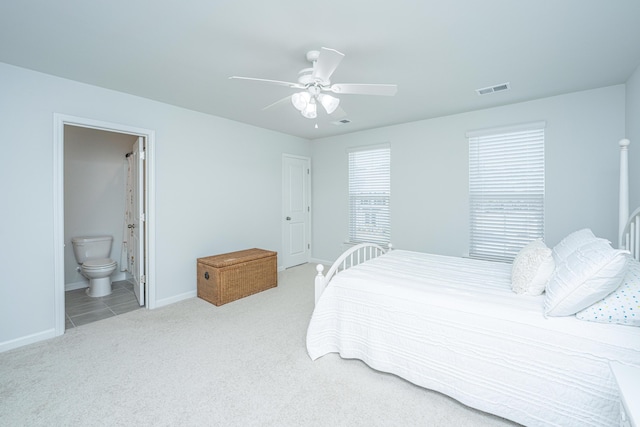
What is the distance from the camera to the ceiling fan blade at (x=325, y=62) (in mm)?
1656

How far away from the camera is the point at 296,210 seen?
5.37 metres

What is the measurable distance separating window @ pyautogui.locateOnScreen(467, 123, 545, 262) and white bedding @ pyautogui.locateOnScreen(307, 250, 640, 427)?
1349 millimetres

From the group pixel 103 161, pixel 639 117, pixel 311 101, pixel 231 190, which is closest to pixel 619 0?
pixel 639 117

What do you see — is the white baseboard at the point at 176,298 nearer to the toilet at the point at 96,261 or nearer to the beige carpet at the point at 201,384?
the beige carpet at the point at 201,384

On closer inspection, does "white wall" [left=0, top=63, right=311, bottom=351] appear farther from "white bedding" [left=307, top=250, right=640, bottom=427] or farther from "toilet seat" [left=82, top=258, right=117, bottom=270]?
"white bedding" [left=307, top=250, right=640, bottom=427]

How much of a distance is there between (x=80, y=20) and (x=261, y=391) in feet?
9.06

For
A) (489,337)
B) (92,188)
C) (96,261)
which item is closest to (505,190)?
(489,337)

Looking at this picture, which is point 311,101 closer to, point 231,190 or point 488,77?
point 488,77

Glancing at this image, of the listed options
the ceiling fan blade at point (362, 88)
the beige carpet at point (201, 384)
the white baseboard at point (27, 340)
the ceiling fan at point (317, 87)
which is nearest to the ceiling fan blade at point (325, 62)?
the ceiling fan at point (317, 87)

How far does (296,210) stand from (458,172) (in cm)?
282

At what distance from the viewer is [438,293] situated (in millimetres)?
1950

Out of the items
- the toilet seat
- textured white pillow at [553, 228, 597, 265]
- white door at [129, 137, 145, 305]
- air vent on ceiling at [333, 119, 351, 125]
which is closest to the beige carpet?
white door at [129, 137, 145, 305]

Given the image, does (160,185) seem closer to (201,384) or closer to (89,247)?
(89,247)

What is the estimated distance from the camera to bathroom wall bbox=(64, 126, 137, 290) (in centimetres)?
405
